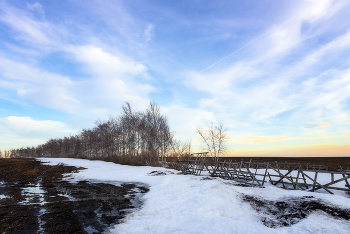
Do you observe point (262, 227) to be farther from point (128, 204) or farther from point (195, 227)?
point (128, 204)

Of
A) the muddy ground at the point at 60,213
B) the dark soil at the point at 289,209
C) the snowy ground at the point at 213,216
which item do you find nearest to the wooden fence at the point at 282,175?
the snowy ground at the point at 213,216

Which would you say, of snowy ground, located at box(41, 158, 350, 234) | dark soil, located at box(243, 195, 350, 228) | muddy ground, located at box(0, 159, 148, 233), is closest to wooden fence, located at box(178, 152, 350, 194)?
snowy ground, located at box(41, 158, 350, 234)

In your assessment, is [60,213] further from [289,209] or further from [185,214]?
[289,209]

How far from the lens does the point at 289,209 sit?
852cm

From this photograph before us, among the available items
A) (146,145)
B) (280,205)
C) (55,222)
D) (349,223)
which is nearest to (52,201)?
(55,222)

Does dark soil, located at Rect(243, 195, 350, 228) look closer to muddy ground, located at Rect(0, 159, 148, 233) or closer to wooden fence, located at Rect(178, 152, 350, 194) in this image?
wooden fence, located at Rect(178, 152, 350, 194)

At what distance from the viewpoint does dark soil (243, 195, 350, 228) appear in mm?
7363

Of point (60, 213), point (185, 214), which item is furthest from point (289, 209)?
point (60, 213)

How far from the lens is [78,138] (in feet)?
278

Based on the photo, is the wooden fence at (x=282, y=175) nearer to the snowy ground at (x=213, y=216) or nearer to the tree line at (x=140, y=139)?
the snowy ground at (x=213, y=216)

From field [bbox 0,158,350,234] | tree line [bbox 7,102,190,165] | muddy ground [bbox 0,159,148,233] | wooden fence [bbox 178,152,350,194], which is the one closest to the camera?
muddy ground [bbox 0,159,148,233]

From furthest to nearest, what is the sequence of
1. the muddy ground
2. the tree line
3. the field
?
1. the tree line
2. the field
3. the muddy ground

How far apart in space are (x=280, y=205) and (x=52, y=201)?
11.7 meters

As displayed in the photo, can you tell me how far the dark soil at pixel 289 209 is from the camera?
736 cm
